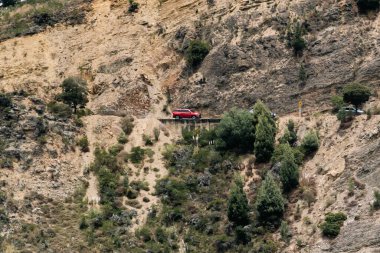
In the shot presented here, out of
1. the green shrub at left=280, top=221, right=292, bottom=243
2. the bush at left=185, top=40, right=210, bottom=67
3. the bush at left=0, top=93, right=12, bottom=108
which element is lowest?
the green shrub at left=280, top=221, right=292, bottom=243

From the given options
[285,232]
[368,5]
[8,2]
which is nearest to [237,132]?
[285,232]

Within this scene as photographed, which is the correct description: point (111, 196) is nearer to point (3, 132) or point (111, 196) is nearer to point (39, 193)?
point (39, 193)

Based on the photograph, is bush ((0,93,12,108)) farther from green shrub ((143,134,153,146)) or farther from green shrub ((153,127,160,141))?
green shrub ((153,127,160,141))

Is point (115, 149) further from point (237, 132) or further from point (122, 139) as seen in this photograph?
point (237, 132)

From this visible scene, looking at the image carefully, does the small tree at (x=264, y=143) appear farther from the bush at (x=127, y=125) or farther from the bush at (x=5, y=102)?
the bush at (x=5, y=102)

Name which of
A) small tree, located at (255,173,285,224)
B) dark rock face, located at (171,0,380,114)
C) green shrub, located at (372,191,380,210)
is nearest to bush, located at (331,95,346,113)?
dark rock face, located at (171,0,380,114)

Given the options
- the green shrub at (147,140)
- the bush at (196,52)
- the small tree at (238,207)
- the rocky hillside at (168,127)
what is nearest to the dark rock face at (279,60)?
the rocky hillside at (168,127)
